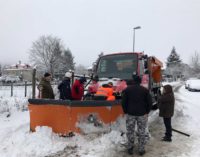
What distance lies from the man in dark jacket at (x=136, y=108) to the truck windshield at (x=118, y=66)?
2.80 metres

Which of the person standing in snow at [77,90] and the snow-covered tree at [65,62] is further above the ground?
the snow-covered tree at [65,62]

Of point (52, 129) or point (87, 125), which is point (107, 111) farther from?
point (52, 129)

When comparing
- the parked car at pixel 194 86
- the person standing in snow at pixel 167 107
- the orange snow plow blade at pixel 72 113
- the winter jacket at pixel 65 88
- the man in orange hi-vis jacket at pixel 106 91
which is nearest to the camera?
the orange snow plow blade at pixel 72 113

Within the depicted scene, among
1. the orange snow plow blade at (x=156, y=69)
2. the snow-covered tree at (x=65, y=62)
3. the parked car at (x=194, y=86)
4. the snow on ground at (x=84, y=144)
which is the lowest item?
the snow on ground at (x=84, y=144)

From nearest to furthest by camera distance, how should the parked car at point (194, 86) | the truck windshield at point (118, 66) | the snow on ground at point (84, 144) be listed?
the snow on ground at point (84, 144) → the truck windshield at point (118, 66) → the parked car at point (194, 86)

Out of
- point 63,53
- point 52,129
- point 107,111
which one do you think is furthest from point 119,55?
point 63,53

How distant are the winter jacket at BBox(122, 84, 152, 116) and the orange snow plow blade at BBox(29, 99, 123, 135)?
854 millimetres

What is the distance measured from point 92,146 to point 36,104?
205 centimetres

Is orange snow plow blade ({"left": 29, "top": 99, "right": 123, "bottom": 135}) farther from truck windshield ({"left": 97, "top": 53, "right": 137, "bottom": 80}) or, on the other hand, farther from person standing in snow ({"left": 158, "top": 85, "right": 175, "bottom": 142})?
Answer: truck windshield ({"left": 97, "top": 53, "right": 137, "bottom": 80})

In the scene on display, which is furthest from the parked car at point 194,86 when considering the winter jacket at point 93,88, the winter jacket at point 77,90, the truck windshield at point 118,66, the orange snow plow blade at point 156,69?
the winter jacket at point 77,90

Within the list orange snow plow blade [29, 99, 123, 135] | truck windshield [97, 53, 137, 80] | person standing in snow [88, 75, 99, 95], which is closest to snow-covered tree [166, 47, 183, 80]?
truck windshield [97, 53, 137, 80]

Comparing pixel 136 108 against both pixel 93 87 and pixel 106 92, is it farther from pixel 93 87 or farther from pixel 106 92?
pixel 93 87

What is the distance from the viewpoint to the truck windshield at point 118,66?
1011cm

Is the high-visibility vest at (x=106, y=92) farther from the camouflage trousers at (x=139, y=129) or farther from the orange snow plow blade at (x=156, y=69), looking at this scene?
the orange snow plow blade at (x=156, y=69)
